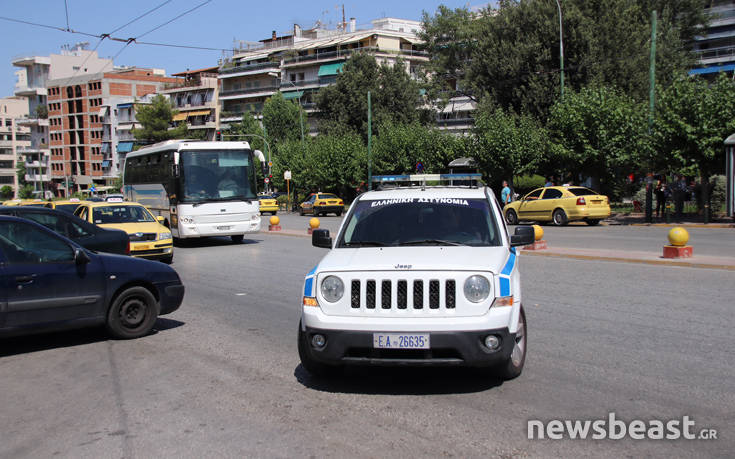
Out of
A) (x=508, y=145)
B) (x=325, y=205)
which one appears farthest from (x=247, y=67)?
(x=508, y=145)

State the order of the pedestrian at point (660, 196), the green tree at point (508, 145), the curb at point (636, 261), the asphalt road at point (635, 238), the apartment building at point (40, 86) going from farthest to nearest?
the apartment building at point (40, 86) < the green tree at point (508, 145) < the pedestrian at point (660, 196) < the asphalt road at point (635, 238) < the curb at point (636, 261)

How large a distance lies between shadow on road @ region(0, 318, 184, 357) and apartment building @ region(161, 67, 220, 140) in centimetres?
9252

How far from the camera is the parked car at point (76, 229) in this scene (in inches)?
458

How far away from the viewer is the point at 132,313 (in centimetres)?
835

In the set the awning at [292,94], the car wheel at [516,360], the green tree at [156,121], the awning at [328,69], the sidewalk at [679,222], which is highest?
the awning at [328,69]

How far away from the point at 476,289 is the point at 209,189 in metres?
17.3

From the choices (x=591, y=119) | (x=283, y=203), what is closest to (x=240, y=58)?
(x=283, y=203)

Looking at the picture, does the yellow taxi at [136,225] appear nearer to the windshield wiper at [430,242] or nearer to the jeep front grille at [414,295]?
the windshield wiper at [430,242]

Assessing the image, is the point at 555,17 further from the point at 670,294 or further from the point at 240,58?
the point at 240,58

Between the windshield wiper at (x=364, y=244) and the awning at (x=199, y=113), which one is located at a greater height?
the awning at (x=199, y=113)

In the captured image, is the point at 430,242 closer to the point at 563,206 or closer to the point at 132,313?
the point at 132,313

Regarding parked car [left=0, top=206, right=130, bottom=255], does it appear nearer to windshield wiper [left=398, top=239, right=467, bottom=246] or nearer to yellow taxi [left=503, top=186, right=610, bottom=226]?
windshield wiper [left=398, top=239, right=467, bottom=246]

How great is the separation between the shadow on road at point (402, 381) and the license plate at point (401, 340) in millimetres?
624

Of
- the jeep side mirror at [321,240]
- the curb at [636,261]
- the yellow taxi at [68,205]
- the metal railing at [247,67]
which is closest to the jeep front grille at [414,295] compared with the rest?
the jeep side mirror at [321,240]
